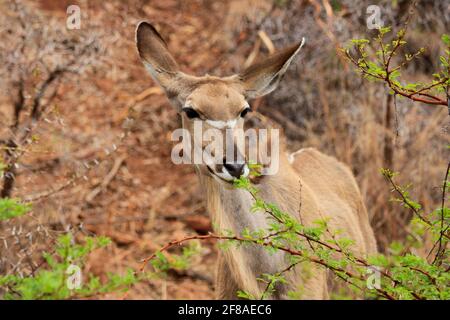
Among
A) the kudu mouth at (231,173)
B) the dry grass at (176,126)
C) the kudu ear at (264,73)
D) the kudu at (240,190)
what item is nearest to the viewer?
the kudu mouth at (231,173)

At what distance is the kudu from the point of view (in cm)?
452

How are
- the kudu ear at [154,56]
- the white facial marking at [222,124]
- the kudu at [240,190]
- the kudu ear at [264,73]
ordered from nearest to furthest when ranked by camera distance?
the white facial marking at [222,124] < the kudu at [240,190] < the kudu ear at [264,73] < the kudu ear at [154,56]

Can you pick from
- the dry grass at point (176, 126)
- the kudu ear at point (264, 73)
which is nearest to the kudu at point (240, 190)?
the kudu ear at point (264, 73)

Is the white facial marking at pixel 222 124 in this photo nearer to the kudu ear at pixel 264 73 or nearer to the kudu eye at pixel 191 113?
the kudu eye at pixel 191 113

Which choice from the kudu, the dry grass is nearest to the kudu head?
the kudu

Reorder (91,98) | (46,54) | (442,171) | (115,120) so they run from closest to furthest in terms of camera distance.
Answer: (46,54)
(442,171)
(115,120)
(91,98)

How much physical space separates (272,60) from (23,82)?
2427 mm

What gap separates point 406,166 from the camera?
7.12 metres

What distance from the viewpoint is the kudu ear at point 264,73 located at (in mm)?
4883

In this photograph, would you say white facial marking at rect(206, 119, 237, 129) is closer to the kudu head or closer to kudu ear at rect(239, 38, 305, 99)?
the kudu head

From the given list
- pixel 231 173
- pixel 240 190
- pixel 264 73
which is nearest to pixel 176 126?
pixel 264 73

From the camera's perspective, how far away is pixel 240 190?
455 centimetres

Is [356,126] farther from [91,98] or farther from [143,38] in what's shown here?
[91,98]

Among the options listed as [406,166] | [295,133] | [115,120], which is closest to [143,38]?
[406,166]
